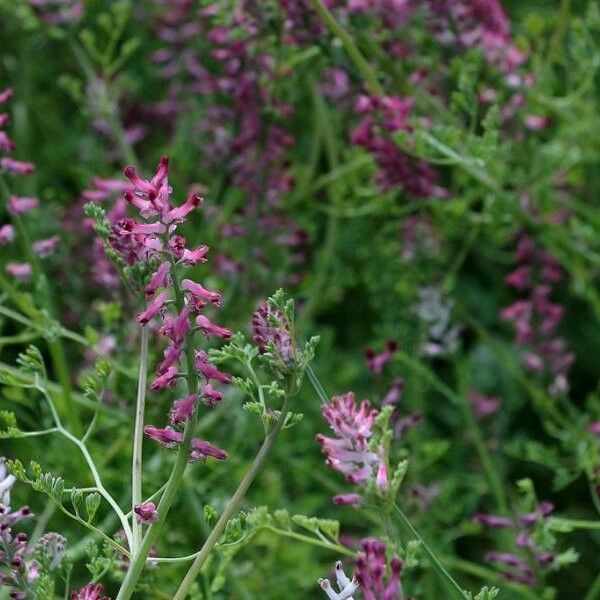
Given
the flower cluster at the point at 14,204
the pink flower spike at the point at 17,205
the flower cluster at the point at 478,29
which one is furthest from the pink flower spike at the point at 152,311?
the flower cluster at the point at 478,29

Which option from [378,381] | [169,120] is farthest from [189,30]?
[378,381]

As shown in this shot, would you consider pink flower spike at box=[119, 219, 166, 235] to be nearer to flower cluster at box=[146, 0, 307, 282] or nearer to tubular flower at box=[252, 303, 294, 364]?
tubular flower at box=[252, 303, 294, 364]

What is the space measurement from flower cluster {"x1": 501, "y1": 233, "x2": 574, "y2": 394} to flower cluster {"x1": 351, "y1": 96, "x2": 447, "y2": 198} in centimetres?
35

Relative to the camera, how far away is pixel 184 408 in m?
1.59

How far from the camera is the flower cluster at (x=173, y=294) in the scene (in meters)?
1.55

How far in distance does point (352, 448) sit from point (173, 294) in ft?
1.01

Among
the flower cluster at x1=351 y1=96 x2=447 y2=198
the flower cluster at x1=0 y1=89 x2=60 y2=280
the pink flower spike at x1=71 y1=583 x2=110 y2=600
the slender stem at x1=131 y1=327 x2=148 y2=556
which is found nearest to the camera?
the pink flower spike at x1=71 y1=583 x2=110 y2=600

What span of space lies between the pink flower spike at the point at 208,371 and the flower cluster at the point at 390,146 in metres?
1.26

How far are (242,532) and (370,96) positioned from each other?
1.43 meters

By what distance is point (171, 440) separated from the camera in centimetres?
163

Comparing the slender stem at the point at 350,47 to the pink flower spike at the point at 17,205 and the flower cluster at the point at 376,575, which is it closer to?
the pink flower spike at the point at 17,205

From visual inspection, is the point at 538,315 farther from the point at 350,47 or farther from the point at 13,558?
the point at 13,558

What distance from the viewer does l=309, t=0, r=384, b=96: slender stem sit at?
2.50 m

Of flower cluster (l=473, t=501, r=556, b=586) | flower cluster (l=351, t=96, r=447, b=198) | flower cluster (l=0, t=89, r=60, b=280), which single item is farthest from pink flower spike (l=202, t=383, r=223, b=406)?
flower cluster (l=351, t=96, r=447, b=198)
